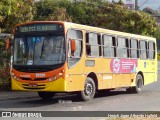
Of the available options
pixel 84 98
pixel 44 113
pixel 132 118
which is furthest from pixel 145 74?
pixel 132 118

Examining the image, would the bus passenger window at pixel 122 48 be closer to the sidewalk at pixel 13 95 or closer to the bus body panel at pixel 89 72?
the bus body panel at pixel 89 72

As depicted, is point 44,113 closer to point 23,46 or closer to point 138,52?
point 23,46

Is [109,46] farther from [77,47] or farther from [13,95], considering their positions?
[13,95]

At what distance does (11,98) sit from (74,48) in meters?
4.08

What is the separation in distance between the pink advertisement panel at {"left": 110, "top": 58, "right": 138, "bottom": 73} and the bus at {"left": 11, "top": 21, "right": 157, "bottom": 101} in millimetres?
100

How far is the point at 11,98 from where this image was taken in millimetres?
17500

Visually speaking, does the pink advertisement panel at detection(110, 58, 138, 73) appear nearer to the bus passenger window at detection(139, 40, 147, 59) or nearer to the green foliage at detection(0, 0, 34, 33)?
the bus passenger window at detection(139, 40, 147, 59)

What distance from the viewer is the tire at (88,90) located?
52.9ft

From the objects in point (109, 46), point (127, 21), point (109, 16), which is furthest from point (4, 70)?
point (109, 16)

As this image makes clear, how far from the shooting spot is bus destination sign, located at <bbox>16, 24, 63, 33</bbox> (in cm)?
1523

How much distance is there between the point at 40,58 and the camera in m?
15.1

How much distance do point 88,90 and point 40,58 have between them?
8.06 ft

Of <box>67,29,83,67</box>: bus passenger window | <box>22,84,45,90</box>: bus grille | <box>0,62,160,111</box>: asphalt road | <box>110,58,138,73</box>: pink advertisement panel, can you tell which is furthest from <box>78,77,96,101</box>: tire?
<box>110,58,138,73</box>: pink advertisement panel

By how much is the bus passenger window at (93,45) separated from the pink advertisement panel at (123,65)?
134cm
